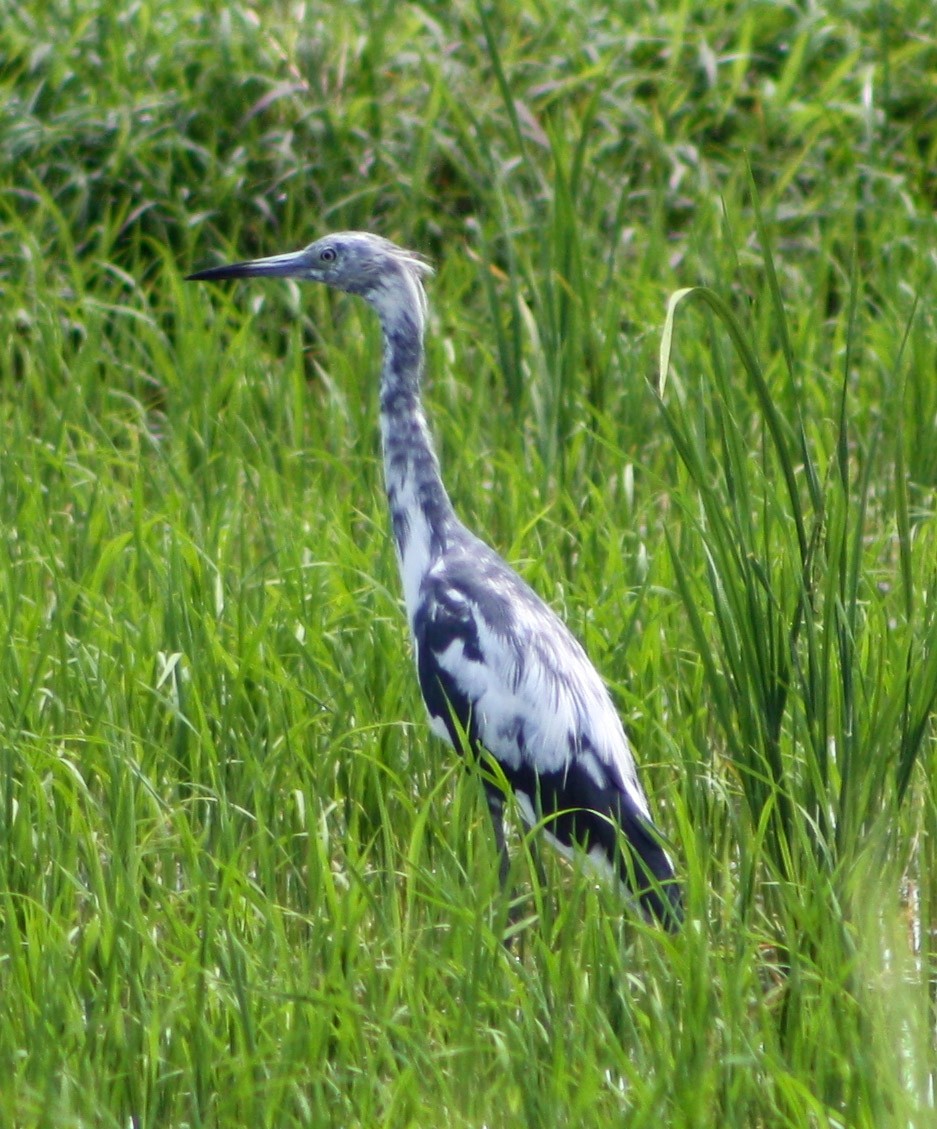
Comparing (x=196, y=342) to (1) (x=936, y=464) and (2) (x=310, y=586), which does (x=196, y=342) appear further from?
(1) (x=936, y=464)

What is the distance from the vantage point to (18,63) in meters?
6.46

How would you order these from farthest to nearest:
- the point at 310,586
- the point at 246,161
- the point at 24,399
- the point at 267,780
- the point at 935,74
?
the point at 935,74 → the point at 246,161 → the point at 24,399 → the point at 310,586 → the point at 267,780

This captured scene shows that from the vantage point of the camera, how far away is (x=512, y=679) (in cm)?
350

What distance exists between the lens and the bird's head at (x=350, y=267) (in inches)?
156

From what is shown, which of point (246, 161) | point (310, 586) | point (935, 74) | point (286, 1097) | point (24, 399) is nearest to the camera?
point (286, 1097)

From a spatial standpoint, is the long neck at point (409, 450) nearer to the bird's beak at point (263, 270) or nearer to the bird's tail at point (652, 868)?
the bird's beak at point (263, 270)

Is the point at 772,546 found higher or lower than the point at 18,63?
lower

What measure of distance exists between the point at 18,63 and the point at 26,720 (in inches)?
144

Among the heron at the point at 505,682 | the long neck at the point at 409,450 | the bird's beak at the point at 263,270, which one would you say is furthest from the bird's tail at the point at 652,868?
the bird's beak at the point at 263,270

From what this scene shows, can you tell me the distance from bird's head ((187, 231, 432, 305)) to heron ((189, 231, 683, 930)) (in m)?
0.21

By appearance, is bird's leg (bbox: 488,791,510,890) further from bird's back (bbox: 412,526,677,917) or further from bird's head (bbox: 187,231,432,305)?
bird's head (bbox: 187,231,432,305)

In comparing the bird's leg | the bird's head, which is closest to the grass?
the bird's leg

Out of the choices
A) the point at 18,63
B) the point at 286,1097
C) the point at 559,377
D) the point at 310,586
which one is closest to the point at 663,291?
the point at 559,377

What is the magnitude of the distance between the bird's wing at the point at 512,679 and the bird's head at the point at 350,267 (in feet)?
2.43
